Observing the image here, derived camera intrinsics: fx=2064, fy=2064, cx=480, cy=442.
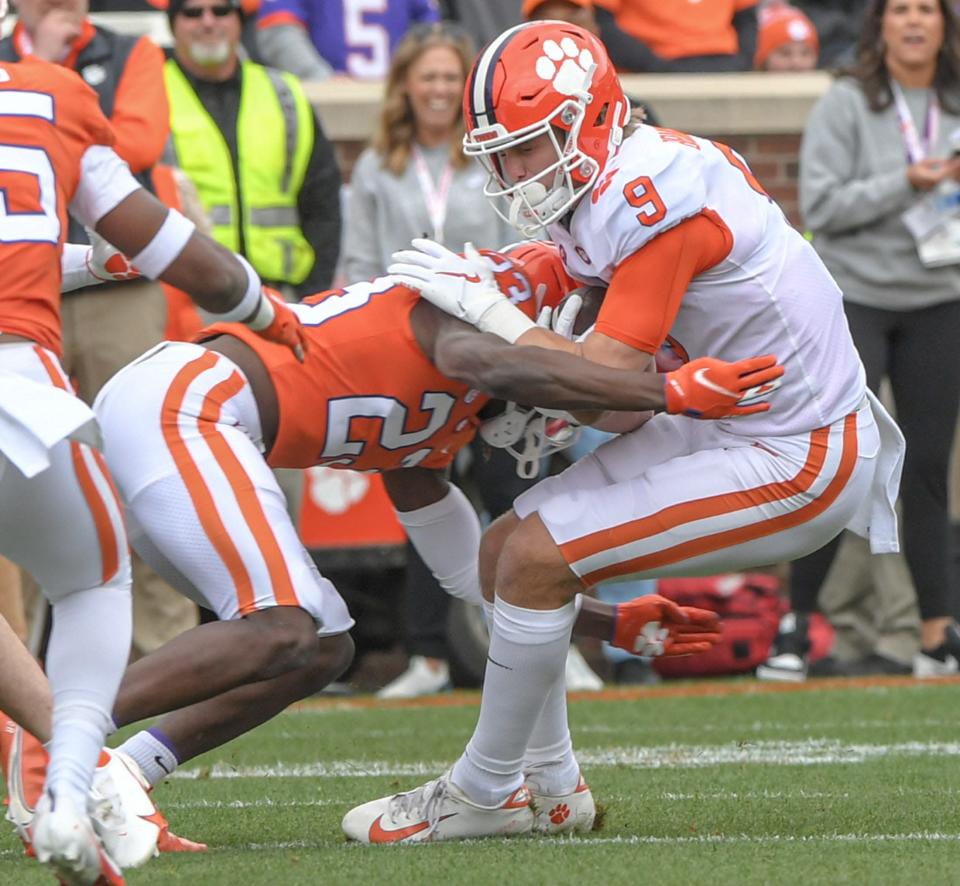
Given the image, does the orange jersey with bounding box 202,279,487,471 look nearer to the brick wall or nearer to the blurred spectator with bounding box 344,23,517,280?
the blurred spectator with bounding box 344,23,517,280

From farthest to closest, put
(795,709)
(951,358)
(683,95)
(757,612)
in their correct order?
(683,95) < (757,612) < (951,358) < (795,709)

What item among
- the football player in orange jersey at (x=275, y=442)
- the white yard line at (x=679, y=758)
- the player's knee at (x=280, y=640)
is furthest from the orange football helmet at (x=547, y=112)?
the white yard line at (x=679, y=758)

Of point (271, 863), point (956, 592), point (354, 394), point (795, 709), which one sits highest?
point (354, 394)

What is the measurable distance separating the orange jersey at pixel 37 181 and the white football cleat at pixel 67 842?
2.66ft

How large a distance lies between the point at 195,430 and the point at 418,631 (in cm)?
344

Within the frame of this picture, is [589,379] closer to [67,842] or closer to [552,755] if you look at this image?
[552,755]

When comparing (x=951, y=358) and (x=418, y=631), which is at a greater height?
(x=951, y=358)

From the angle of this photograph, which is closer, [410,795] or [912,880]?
[912,880]

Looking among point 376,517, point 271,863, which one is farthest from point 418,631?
point 271,863

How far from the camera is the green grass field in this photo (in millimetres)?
3578

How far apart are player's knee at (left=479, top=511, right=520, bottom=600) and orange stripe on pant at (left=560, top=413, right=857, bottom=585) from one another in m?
0.26

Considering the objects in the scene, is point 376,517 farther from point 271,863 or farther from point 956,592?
point 271,863

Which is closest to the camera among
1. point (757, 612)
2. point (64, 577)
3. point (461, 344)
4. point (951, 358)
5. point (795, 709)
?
point (64, 577)

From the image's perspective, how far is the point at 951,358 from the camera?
7.07 metres
